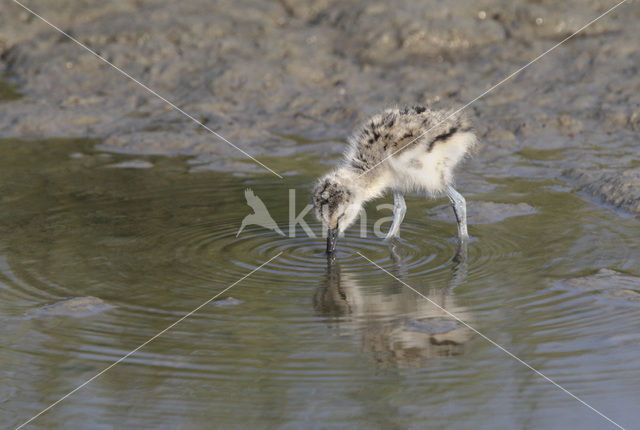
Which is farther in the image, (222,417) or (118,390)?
(118,390)

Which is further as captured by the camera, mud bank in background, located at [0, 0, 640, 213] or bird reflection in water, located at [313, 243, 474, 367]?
mud bank in background, located at [0, 0, 640, 213]

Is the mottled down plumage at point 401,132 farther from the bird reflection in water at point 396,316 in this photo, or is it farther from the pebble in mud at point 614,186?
the pebble in mud at point 614,186

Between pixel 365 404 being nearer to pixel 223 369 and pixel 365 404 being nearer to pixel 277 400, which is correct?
pixel 277 400

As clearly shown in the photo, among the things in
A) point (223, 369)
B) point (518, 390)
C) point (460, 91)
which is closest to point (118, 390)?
point (223, 369)

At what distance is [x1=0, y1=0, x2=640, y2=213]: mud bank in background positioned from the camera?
9.43 m

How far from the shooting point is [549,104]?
9797 millimetres

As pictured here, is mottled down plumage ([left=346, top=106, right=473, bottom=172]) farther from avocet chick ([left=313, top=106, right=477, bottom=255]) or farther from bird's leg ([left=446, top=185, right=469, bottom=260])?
bird's leg ([left=446, top=185, right=469, bottom=260])

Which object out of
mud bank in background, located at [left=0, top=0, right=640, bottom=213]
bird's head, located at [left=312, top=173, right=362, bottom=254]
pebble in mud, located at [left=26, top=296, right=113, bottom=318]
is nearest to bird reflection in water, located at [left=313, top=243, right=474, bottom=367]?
bird's head, located at [left=312, top=173, right=362, bottom=254]

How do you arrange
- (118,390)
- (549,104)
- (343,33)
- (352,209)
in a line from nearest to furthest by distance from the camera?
(118,390) → (352,209) → (549,104) → (343,33)

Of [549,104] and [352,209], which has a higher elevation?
[549,104]

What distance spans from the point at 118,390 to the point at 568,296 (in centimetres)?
277

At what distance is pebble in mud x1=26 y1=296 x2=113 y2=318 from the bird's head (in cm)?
182

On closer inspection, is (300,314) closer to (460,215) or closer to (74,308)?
(74,308)

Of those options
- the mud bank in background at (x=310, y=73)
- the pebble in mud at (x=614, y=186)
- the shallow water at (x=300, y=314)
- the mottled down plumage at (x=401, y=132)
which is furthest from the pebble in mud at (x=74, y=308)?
the pebble in mud at (x=614, y=186)
